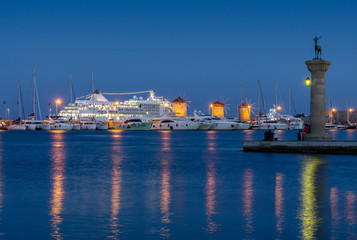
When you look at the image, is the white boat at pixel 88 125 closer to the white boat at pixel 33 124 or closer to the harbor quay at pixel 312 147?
the white boat at pixel 33 124

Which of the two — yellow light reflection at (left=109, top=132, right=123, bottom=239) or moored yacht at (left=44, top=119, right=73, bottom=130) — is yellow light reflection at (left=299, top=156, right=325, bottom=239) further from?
moored yacht at (left=44, top=119, right=73, bottom=130)

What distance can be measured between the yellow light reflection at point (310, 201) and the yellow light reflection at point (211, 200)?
1.82 m

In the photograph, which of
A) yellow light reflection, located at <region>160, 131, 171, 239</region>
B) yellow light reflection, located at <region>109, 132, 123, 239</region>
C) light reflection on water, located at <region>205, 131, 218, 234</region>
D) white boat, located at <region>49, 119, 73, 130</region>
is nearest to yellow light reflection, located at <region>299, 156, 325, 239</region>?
light reflection on water, located at <region>205, 131, 218, 234</region>

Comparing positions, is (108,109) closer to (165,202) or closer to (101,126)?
(101,126)

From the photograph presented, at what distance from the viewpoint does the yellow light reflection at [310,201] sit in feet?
33.4

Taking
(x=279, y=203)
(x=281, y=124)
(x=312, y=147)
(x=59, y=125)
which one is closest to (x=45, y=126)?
(x=59, y=125)

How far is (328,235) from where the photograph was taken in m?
9.70

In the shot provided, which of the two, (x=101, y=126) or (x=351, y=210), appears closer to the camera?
(x=351, y=210)

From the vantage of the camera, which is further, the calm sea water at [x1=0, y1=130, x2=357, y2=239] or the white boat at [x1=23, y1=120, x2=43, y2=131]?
the white boat at [x1=23, y1=120, x2=43, y2=131]

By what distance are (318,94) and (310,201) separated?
56.7 feet

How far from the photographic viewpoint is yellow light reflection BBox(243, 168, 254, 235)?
10.6m

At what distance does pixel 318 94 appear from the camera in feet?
98.4

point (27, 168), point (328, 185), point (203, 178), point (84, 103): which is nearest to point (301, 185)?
point (328, 185)

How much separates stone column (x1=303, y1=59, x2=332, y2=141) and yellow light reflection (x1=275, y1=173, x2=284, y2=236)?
11.0m
